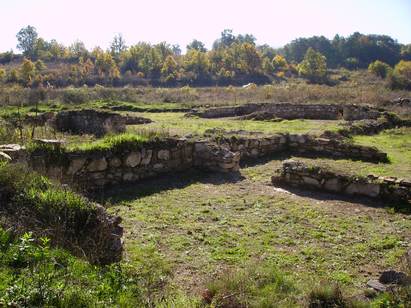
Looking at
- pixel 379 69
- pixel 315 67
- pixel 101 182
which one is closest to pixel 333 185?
pixel 101 182

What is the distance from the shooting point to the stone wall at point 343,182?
18.4 ft

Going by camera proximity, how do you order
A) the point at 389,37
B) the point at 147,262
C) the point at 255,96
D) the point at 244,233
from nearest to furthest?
the point at 147,262 → the point at 244,233 → the point at 255,96 → the point at 389,37

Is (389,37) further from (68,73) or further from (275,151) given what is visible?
(275,151)

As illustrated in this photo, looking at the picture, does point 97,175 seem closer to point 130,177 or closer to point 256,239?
point 130,177

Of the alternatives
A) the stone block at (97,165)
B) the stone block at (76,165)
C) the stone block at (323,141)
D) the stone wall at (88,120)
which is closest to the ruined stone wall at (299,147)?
the stone block at (323,141)

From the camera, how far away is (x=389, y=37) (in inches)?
3509

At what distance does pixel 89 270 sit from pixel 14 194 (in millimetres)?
1675

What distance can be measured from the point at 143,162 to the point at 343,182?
4614mm

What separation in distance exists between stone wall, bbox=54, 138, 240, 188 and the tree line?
46014 millimetres

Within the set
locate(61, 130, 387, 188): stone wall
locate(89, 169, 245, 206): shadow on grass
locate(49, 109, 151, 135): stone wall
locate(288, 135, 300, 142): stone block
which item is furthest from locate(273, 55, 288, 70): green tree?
locate(89, 169, 245, 206): shadow on grass

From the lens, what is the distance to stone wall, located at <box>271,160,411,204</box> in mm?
5605

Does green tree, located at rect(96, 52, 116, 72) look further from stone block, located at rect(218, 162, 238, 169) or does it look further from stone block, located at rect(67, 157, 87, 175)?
stone block, located at rect(67, 157, 87, 175)

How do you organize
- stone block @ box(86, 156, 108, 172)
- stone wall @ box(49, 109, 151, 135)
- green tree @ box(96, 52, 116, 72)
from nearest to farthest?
stone block @ box(86, 156, 108, 172) < stone wall @ box(49, 109, 151, 135) < green tree @ box(96, 52, 116, 72)

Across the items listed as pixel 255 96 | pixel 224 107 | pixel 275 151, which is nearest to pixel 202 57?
pixel 255 96
